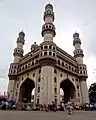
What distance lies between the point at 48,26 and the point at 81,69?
17.8 meters

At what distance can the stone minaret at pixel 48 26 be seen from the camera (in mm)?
41531

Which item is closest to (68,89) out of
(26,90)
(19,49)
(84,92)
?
(84,92)

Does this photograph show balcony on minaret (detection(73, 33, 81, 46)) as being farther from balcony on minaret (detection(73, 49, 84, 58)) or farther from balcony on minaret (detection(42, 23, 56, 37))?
balcony on minaret (detection(42, 23, 56, 37))

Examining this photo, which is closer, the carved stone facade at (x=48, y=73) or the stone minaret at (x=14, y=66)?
the carved stone facade at (x=48, y=73)

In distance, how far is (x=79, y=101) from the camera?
4150cm

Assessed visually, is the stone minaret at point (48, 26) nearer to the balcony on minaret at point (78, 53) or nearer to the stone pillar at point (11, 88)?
the balcony on minaret at point (78, 53)

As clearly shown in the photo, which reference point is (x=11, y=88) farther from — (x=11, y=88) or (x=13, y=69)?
(x=13, y=69)

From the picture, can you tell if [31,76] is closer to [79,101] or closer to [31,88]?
[31,88]

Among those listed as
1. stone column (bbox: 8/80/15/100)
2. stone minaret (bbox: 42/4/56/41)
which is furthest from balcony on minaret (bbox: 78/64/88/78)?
stone column (bbox: 8/80/15/100)

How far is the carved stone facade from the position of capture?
113 feet

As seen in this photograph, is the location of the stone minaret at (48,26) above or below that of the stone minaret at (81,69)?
above

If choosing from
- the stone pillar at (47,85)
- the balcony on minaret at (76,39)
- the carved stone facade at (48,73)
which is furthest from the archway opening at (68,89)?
the balcony on minaret at (76,39)

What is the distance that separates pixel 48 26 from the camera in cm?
4256

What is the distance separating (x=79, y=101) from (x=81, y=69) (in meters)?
10.5
